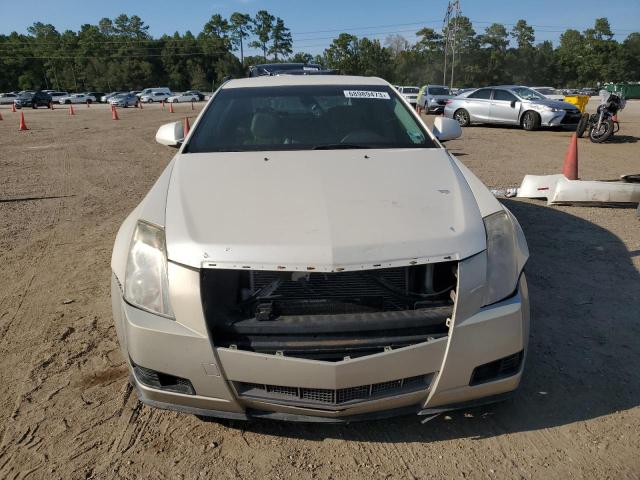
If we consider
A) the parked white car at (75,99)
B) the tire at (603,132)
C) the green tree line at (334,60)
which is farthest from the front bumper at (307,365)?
the green tree line at (334,60)

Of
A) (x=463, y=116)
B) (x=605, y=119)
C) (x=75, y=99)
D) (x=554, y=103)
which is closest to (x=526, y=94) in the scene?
(x=554, y=103)

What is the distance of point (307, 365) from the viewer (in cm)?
198

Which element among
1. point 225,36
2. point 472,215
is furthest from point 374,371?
point 225,36

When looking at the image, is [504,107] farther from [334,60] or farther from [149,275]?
[334,60]

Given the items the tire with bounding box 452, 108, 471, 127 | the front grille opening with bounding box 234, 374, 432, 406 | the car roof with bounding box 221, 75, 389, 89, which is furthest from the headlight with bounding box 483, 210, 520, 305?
the tire with bounding box 452, 108, 471, 127

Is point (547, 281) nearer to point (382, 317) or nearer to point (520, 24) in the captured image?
point (382, 317)

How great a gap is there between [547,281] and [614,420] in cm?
170

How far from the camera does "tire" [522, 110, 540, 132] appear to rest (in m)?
15.6

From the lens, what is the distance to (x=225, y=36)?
11619 centimetres

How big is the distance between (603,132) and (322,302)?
13.1 m

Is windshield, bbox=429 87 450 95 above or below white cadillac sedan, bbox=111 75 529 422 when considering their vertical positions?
above

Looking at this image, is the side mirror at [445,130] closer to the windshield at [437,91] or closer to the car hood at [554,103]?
the car hood at [554,103]

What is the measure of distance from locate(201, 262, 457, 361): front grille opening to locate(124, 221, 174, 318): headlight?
0.18 metres

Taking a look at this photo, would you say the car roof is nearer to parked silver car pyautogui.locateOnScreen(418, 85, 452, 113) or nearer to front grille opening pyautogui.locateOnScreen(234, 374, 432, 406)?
front grille opening pyautogui.locateOnScreen(234, 374, 432, 406)
